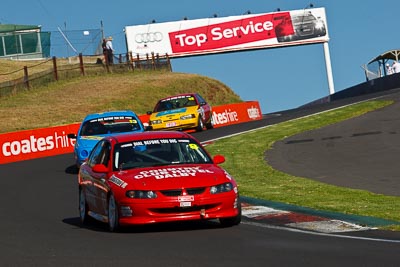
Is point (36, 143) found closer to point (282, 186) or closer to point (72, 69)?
point (282, 186)

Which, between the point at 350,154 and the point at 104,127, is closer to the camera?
the point at 350,154

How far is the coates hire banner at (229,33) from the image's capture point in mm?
88562

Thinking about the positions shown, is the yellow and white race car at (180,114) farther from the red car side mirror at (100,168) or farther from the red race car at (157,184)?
the red car side mirror at (100,168)

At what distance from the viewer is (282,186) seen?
63.8 feet

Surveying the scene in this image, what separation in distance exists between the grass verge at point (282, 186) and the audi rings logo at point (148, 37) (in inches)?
2127

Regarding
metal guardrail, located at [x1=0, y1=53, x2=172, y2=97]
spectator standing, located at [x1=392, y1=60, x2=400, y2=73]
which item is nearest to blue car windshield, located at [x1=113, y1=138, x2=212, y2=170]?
metal guardrail, located at [x1=0, y1=53, x2=172, y2=97]

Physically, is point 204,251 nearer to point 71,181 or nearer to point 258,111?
point 71,181

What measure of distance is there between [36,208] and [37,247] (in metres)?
5.87

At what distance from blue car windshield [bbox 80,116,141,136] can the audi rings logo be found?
63117 mm

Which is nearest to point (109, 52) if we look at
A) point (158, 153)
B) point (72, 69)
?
point (72, 69)

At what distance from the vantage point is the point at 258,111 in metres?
48.2

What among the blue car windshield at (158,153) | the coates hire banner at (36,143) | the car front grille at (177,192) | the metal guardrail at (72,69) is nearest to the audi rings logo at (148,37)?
the metal guardrail at (72,69)

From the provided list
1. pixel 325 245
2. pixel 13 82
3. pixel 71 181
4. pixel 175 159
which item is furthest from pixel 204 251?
pixel 13 82

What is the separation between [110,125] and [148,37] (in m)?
63.7
